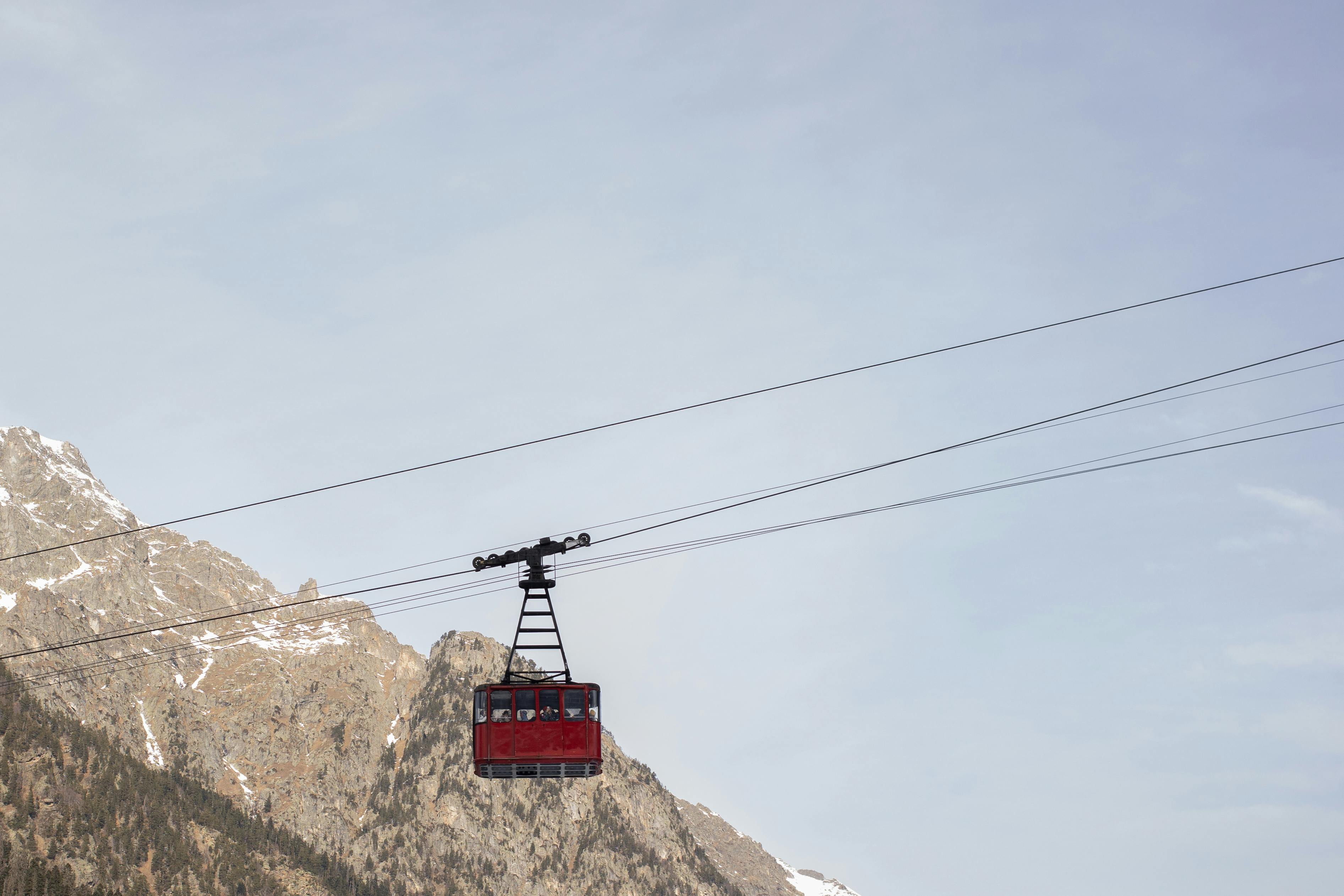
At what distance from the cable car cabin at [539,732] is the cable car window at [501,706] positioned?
13 mm

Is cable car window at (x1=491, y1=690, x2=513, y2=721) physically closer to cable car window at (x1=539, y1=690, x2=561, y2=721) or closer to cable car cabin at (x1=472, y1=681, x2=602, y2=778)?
cable car cabin at (x1=472, y1=681, x2=602, y2=778)

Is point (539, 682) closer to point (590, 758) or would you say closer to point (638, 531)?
point (590, 758)

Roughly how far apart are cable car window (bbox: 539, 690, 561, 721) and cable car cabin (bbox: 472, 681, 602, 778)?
13 millimetres

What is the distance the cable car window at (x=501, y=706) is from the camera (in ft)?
153

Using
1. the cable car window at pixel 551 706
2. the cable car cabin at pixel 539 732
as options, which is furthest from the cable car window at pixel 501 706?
the cable car window at pixel 551 706

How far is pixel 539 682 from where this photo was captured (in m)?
46.9

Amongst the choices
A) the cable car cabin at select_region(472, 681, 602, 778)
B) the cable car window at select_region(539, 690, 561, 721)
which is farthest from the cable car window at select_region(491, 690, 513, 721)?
the cable car window at select_region(539, 690, 561, 721)

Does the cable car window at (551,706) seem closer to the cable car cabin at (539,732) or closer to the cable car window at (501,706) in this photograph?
the cable car cabin at (539,732)

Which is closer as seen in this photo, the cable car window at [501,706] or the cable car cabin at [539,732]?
the cable car cabin at [539,732]

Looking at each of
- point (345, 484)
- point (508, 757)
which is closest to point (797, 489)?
point (508, 757)

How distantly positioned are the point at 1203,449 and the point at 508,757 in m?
25.8

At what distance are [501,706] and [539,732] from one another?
5.88 feet

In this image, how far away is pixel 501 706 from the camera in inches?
1849

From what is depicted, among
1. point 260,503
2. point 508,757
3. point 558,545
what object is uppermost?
point 260,503
